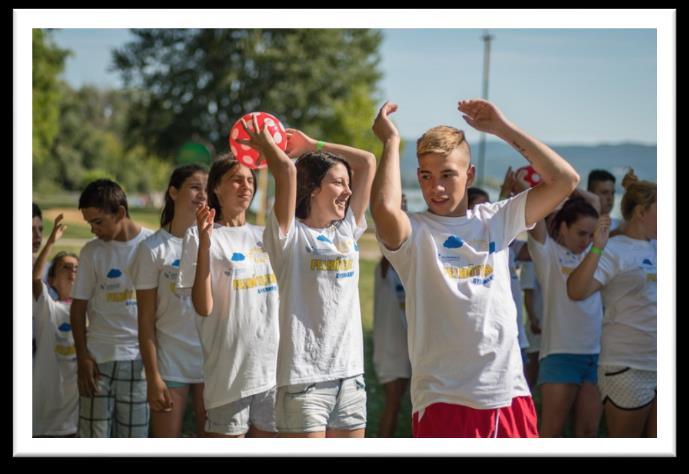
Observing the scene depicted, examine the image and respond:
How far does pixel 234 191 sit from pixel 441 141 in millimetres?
1323

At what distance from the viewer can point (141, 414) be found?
4.91m

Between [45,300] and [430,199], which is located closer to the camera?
[430,199]

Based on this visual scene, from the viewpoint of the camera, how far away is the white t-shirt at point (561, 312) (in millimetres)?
5156

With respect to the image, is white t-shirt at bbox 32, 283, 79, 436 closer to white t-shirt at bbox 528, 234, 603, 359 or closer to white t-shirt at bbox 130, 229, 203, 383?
white t-shirt at bbox 130, 229, 203, 383

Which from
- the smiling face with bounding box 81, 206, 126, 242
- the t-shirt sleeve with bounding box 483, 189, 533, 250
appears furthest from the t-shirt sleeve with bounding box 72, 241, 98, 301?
the t-shirt sleeve with bounding box 483, 189, 533, 250

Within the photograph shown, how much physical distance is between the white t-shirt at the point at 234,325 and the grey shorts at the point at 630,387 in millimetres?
1988

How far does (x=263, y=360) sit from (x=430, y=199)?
1252 mm

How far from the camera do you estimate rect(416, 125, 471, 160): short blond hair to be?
3.45 meters

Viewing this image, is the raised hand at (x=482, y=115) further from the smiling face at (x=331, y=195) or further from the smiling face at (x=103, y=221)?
the smiling face at (x=103, y=221)

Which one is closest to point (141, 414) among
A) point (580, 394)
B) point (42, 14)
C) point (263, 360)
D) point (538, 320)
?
point (263, 360)

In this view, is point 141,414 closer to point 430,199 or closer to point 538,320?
point 430,199

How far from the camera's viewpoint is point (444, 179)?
3.47 m

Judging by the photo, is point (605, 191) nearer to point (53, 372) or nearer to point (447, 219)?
point (447, 219)

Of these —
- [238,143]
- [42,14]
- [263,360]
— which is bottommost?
[263,360]
